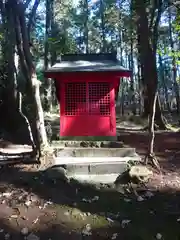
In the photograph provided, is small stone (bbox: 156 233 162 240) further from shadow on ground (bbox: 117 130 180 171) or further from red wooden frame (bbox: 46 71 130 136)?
red wooden frame (bbox: 46 71 130 136)

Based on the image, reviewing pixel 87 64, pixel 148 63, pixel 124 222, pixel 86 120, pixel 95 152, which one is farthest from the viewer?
pixel 148 63

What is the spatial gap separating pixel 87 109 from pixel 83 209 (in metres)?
5.60

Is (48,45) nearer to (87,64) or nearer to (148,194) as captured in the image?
(87,64)

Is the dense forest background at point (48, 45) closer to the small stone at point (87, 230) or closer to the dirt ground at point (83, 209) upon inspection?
the dirt ground at point (83, 209)

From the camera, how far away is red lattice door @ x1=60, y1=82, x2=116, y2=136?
9984mm

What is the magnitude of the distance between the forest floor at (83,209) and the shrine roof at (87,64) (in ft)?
14.0

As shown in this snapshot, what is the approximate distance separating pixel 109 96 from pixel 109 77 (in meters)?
0.68

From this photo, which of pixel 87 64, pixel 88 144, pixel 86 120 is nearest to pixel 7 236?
pixel 88 144

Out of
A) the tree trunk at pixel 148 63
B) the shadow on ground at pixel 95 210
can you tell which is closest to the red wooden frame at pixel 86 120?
the shadow on ground at pixel 95 210

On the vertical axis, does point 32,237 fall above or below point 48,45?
below

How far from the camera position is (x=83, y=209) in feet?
15.9

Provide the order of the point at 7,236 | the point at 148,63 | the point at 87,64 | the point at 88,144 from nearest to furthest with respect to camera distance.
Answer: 1. the point at 7,236
2. the point at 88,144
3. the point at 87,64
4. the point at 148,63

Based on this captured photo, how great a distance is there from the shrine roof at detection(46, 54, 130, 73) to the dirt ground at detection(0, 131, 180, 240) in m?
4.31

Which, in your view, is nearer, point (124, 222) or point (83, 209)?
point (124, 222)
